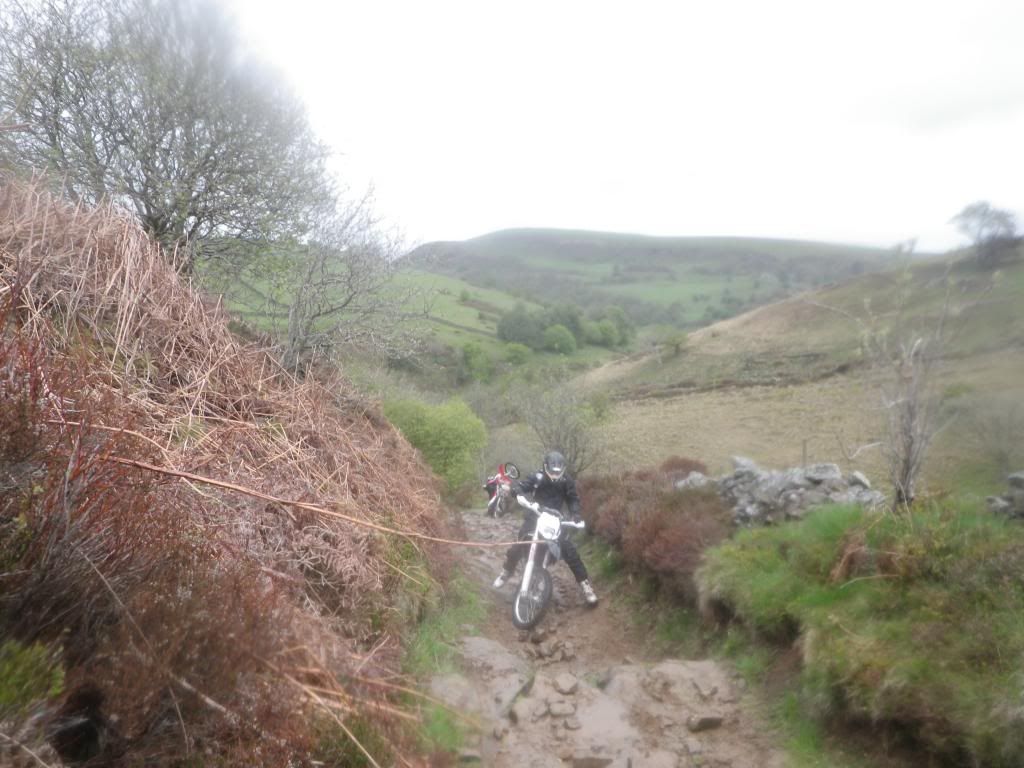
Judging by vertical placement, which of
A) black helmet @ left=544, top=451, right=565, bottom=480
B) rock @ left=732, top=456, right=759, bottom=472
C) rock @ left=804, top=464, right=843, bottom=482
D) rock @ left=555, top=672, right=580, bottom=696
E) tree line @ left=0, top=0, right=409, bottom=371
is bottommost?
rock @ left=555, top=672, right=580, bottom=696

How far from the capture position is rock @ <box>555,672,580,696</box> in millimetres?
5340

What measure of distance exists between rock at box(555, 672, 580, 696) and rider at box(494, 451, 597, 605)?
2.76 m

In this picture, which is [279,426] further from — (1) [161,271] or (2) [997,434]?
(2) [997,434]

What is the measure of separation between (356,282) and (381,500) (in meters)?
4.31

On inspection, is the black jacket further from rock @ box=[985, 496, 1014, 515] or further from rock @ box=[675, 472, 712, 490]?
rock @ box=[985, 496, 1014, 515]

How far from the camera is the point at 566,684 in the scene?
5.40m

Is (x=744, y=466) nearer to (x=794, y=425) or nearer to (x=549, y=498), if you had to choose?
(x=549, y=498)

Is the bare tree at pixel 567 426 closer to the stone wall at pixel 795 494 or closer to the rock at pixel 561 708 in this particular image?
the stone wall at pixel 795 494

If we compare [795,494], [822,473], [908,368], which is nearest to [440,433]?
[795,494]

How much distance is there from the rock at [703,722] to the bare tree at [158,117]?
781 cm

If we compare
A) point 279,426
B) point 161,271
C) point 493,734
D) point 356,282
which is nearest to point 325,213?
point 356,282

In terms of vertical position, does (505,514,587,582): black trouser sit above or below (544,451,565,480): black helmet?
below

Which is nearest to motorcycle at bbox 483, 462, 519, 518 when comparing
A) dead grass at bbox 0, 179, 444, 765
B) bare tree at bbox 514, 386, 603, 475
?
dead grass at bbox 0, 179, 444, 765

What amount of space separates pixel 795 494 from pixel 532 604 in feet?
12.0
